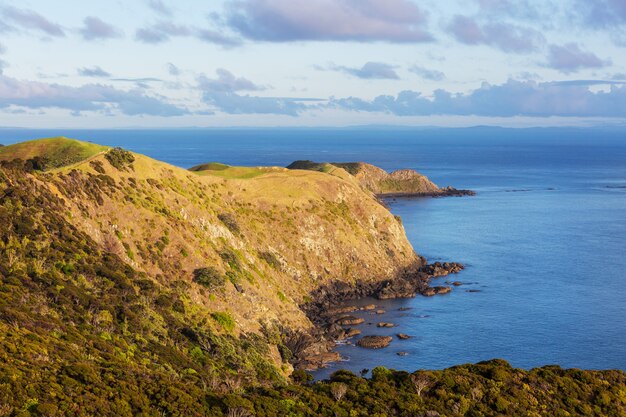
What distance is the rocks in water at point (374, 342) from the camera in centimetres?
9112

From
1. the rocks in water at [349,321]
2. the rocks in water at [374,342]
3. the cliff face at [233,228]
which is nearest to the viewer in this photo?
the cliff face at [233,228]

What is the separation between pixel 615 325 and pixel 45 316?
3053 inches

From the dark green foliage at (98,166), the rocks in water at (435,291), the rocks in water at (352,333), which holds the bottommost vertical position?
the rocks in water at (352,333)

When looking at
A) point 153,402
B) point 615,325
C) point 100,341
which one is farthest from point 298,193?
point 153,402

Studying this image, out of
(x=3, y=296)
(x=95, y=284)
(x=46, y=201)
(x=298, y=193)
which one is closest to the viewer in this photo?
(x=3, y=296)

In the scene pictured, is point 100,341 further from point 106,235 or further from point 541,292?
point 541,292

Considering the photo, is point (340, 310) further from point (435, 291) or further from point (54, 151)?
point (54, 151)

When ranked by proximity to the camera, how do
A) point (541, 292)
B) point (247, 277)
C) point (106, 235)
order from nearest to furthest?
point (106, 235), point (247, 277), point (541, 292)

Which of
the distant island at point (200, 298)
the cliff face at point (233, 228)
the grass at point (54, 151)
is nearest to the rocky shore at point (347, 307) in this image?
the distant island at point (200, 298)

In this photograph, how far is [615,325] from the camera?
9750 centimetres

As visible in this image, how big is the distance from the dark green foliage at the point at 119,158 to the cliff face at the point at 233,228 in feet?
0.69

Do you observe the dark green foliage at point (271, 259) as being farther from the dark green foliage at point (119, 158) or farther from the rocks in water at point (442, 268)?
the rocks in water at point (442, 268)

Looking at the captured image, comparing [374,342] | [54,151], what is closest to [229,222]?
[54,151]

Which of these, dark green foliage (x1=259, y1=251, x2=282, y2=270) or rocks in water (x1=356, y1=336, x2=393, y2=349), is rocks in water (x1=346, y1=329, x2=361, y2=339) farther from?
dark green foliage (x1=259, y1=251, x2=282, y2=270)
